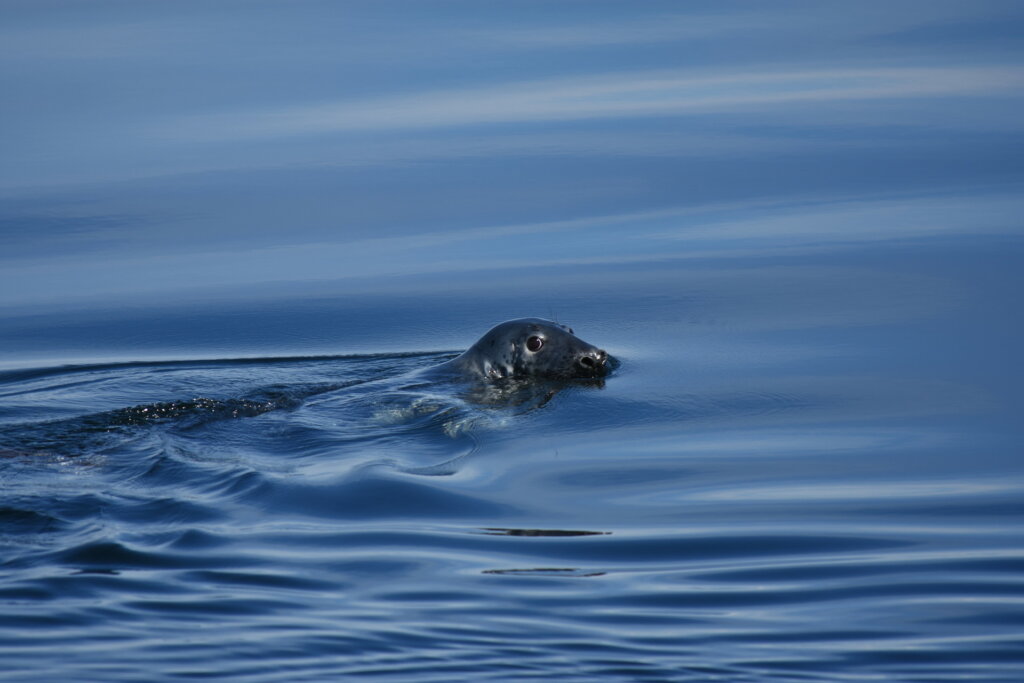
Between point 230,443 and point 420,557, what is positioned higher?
point 230,443

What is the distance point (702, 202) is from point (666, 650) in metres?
10.2

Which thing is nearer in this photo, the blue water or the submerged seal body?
the blue water

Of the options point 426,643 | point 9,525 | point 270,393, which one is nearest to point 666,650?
point 426,643

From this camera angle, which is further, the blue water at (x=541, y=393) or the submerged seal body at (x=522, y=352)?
the submerged seal body at (x=522, y=352)

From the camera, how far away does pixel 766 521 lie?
8.38 metres

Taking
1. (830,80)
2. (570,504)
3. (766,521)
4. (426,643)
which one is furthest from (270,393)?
(830,80)

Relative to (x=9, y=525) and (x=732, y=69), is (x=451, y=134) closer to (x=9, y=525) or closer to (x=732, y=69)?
(x=732, y=69)

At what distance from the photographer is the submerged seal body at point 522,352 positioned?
40.4 feet

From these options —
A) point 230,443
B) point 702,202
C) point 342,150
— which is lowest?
point 230,443

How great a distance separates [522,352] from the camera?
1248cm

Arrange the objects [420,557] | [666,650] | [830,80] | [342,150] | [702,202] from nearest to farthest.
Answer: [666,650]
[420,557]
[702,202]
[342,150]
[830,80]

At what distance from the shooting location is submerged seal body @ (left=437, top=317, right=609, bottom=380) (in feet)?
40.4

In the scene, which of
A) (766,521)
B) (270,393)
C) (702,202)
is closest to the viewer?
(766,521)

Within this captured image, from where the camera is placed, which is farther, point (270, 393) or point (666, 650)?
point (270, 393)
